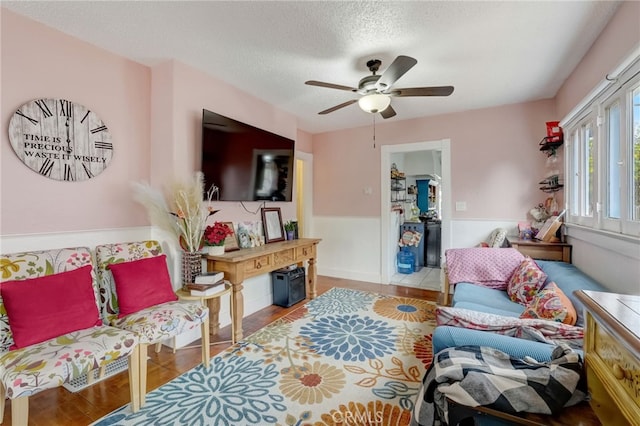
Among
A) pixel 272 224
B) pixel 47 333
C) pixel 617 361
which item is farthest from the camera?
pixel 272 224

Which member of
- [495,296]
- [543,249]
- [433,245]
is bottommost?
[495,296]

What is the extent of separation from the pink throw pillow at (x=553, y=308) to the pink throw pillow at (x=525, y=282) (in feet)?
1.60

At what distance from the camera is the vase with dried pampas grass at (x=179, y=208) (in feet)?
7.88

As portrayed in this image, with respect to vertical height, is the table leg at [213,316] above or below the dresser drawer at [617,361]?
below

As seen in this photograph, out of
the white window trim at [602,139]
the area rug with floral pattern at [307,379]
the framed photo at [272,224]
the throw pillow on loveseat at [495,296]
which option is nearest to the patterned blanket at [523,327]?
the throw pillow on loveseat at [495,296]

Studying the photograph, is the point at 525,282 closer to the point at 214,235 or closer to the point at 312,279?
the point at 312,279

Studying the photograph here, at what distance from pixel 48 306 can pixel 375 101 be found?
271 centimetres

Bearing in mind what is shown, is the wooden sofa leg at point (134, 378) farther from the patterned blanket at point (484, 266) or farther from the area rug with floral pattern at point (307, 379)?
the patterned blanket at point (484, 266)

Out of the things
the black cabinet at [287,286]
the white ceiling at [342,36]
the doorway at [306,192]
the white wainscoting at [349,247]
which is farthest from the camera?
the doorway at [306,192]

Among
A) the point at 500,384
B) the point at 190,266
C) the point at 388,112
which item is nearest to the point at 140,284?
the point at 190,266

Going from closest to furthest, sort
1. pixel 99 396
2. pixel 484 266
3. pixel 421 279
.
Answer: pixel 99 396, pixel 484 266, pixel 421 279

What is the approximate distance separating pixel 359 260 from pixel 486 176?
2205 millimetres

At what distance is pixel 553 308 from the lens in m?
1.67

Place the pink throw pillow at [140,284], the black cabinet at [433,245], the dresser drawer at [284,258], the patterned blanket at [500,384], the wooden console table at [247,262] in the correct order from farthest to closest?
the black cabinet at [433,245]
the dresser drawer at [284,258]
the wooden console table at [247,262]
the pink throw pillow at [140,284]
the patterned blanket at [500,384]
